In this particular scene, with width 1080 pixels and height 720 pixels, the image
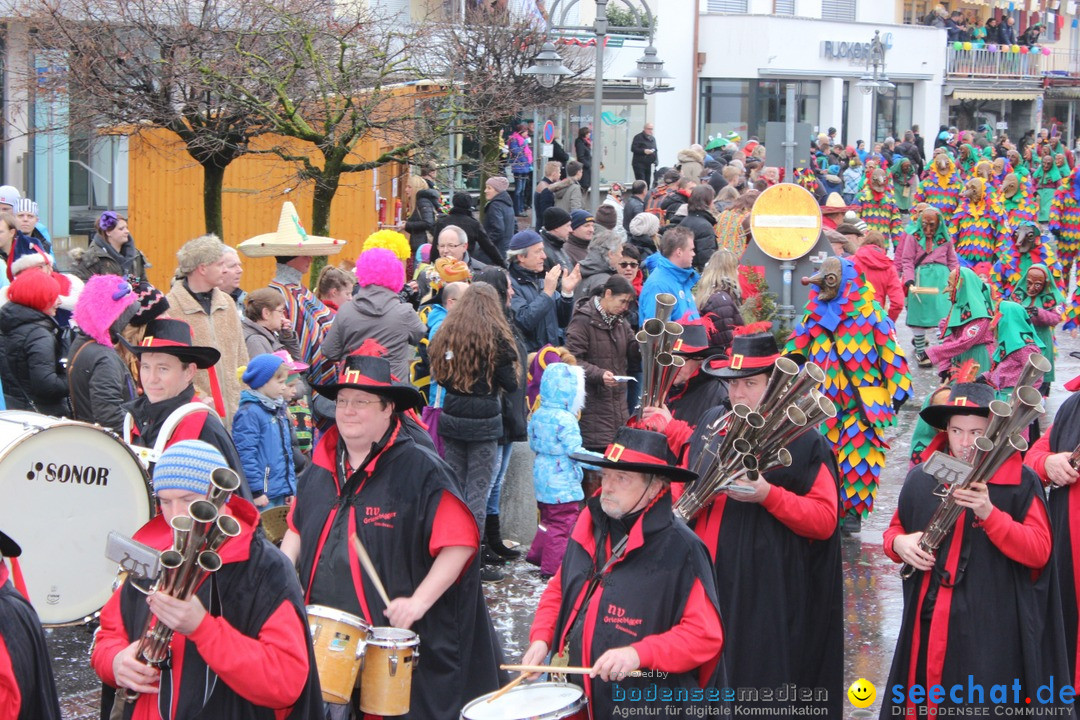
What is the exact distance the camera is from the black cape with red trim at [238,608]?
3926 mm

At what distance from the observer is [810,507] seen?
5473 mm

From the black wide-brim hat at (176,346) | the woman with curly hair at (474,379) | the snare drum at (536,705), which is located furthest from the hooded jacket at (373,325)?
the snare drum at (536,705)

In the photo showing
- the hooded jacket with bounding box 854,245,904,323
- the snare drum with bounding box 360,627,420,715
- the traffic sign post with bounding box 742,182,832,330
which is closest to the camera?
the snare drum with bounding box 360,627,420,715

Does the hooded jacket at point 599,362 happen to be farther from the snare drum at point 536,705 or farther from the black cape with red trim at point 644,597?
the snare drum at point 536,705

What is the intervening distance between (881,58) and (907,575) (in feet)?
113

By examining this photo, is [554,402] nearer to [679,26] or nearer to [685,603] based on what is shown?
[685,603]

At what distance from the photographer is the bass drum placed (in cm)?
671

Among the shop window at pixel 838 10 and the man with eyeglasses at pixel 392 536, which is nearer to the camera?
the man with eyeglasses at pixel 392 536

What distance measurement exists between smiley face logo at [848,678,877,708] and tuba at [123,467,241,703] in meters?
4.12

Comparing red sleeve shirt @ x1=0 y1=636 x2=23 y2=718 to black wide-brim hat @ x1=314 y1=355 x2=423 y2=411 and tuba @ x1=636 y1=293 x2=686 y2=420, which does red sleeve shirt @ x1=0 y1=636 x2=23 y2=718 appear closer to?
black wide-brim hat @ x1=314 y1=355 x2=423 y2=411

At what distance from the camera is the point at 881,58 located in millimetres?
37812

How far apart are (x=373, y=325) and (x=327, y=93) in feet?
18.7

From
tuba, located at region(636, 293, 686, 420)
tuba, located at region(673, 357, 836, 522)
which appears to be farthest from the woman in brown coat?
tuba, located at region(673, 357, 836, 522)

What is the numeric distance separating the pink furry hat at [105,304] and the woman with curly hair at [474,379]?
1.74 m
